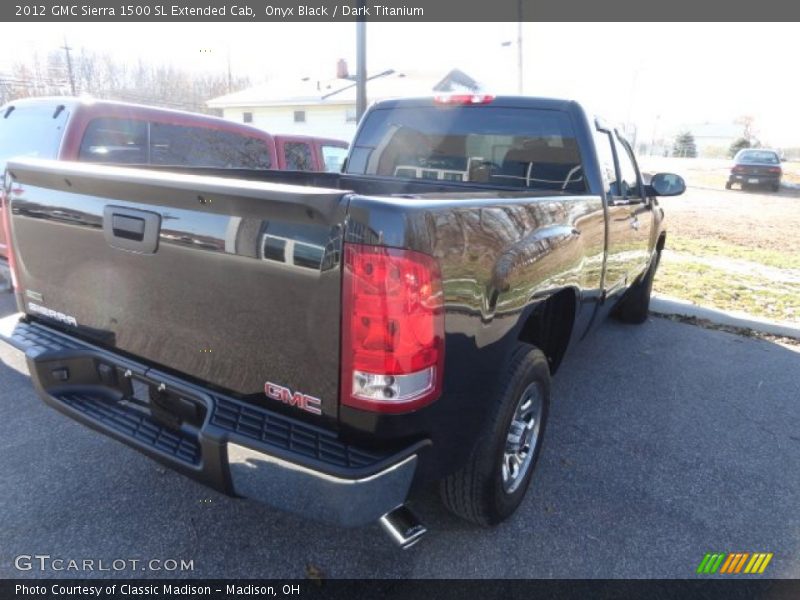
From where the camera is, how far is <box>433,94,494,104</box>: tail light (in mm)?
3773

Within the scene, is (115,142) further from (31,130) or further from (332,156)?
(332,156)

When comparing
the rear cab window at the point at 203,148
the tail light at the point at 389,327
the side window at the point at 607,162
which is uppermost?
the rear cab window at the point at 203,148

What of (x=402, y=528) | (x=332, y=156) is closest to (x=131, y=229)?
(x=402, y=528)

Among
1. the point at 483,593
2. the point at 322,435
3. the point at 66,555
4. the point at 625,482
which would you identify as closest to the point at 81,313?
the point at 66,555

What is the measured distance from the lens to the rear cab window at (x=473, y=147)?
3613 mm

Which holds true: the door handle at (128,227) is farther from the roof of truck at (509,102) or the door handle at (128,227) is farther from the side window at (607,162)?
the side window at (607,162)

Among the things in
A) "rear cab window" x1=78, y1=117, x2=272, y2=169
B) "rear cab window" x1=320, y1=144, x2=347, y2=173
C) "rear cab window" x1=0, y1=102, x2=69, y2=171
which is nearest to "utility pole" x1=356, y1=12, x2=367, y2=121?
"rear cab window" x1=320, y1=144, x2=347, y2=173

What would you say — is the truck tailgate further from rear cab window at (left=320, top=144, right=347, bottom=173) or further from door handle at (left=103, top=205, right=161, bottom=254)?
rear cab window at (left=320, top=144, right=347, bottom=173)

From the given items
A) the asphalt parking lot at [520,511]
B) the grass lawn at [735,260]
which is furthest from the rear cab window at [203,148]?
the grass lawn at [735,260]

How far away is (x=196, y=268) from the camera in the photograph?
199 cm

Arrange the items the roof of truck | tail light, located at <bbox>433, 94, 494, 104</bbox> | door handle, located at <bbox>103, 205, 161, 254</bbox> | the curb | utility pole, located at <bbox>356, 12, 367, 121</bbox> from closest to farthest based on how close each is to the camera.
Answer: door handle, located at <bbox>103, 205, 161, 254</bbox> → the roof of truck → tail light, located at <bbox>433, 94, 494, 104</bbox> → the curb → utility pole, located at <bbox>356, 12, 367, 121</bbox>

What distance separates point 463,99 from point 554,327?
1721mm

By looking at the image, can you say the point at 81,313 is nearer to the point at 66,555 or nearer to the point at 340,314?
the point at 66,555

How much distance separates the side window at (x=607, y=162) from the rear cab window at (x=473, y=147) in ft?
0.53
